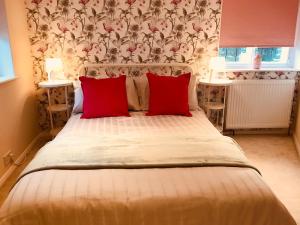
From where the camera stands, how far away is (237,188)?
151 cm

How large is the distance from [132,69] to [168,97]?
2.60 feet

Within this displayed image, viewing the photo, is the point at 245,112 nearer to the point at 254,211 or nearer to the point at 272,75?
the point at 272,75

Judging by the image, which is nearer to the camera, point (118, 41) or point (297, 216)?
point (297, 216)

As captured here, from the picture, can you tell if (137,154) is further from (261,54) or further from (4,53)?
(261,54)

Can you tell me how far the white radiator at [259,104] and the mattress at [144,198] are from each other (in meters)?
1.97

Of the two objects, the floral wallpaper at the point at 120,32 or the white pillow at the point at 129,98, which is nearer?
the white pillow at the point at 129,98

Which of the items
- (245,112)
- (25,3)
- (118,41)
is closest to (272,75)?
(245,112)

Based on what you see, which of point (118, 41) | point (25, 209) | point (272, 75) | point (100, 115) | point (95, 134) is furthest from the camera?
point (272, 75)

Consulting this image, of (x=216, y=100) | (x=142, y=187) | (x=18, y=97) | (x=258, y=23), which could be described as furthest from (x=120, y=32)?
(x=142, y=187)

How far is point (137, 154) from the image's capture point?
1847 millimetres

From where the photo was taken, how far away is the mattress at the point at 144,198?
4.55 ft

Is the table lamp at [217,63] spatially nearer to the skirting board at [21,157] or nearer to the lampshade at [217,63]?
the lampshade at [217,63]

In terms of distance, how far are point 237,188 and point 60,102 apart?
2.62 meters

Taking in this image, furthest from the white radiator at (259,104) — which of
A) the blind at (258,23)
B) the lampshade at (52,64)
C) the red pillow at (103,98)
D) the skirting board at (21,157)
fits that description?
the skirting board at (21,157)
